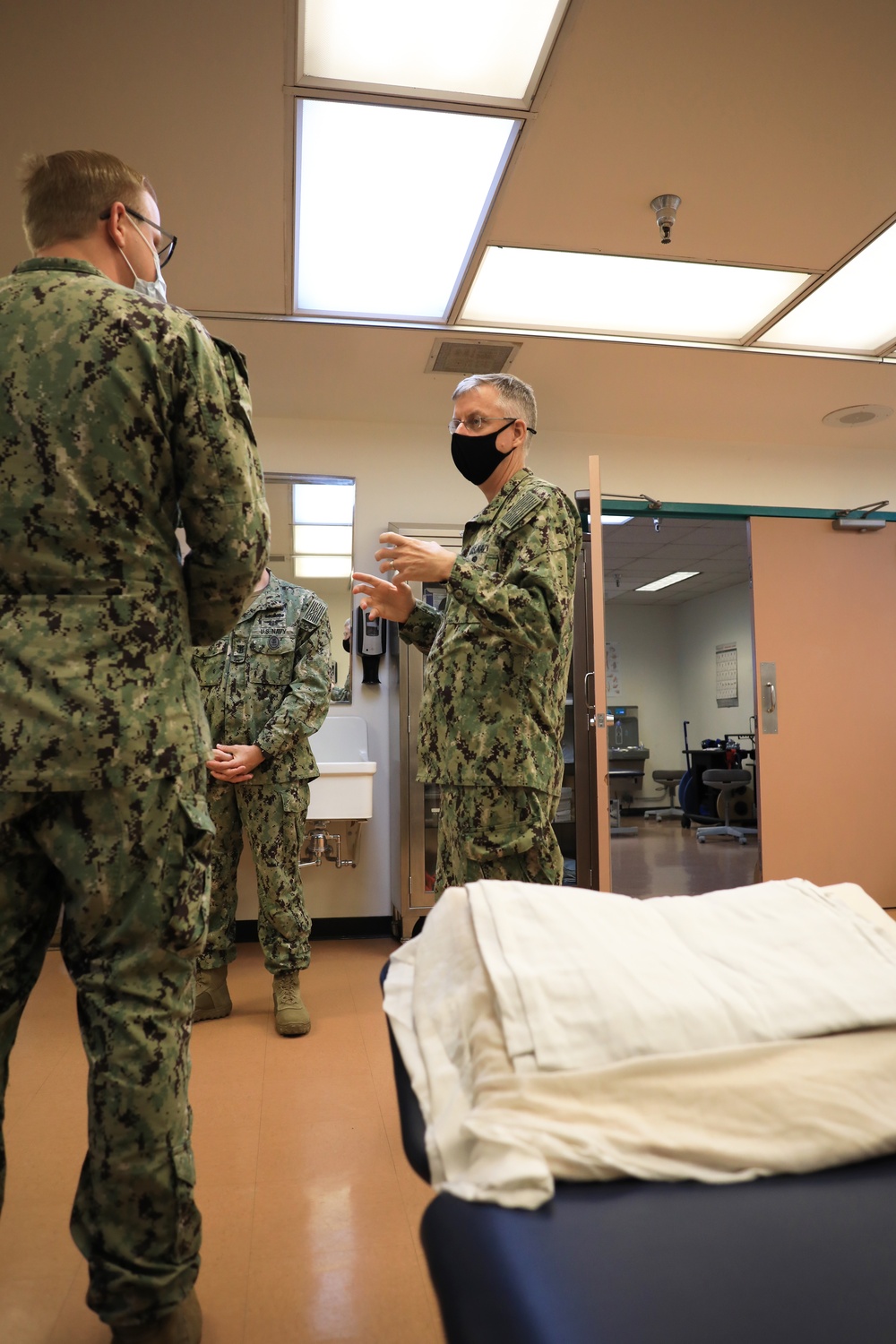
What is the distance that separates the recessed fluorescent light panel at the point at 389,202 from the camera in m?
2.43

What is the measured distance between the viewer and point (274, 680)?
10.0 feet

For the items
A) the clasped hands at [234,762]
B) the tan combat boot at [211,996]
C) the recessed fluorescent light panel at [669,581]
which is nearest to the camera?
the clasped hands at [234,762]

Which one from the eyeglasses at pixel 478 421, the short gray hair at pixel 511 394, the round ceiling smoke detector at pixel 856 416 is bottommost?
the eyeglasses at pixel 478 421

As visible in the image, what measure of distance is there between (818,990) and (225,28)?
7.82ft

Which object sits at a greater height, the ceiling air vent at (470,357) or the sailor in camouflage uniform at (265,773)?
the ceiling air vent at (470,357)

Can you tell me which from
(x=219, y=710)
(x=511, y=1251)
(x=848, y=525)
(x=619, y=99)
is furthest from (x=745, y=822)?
(x=511, y=1251)

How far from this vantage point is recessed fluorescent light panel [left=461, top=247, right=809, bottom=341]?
3139 mm

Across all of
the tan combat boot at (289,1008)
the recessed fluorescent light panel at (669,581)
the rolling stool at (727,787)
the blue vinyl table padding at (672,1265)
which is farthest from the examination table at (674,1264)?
the recessed fluorescent light panel at (669,581)

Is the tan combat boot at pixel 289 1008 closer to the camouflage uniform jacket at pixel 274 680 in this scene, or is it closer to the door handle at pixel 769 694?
the camouflage uniform jacket at pixel 274 680

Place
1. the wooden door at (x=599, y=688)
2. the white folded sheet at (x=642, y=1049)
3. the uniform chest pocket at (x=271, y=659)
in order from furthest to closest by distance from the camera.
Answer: the wooden door at (x=599, y=688) < the uniform chest pocket at (x=271, y=659) < the white folded sheet at (x=642, y=1049)

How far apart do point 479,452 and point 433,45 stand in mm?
1021

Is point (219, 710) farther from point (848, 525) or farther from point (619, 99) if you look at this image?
point (848, 525)

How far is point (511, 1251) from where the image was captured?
23.9 inches

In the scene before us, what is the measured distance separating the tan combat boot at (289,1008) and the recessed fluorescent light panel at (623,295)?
2.57 m
